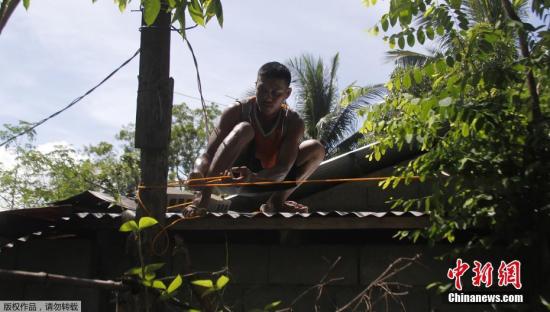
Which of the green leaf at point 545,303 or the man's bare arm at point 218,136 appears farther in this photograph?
the man's bare arm at point 218,136

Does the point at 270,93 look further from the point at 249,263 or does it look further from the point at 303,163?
the point at 249,263

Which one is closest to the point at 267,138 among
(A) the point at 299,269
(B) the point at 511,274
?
(A) the point at 299,269

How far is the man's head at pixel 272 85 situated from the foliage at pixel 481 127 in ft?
5.57

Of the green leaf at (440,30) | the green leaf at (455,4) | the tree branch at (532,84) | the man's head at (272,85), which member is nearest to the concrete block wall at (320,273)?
the man's head at (272,85)

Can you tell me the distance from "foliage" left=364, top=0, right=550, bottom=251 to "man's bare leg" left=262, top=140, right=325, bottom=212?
186cm

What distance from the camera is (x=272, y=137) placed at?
625cm

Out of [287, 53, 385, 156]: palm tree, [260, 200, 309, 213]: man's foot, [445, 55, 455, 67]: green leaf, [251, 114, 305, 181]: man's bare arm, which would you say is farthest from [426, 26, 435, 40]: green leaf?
[287, 53, 385, 156]: palm tree

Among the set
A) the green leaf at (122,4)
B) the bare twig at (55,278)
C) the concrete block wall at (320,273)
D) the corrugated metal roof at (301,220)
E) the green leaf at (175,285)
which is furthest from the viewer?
the concrete block wall at (320,273)

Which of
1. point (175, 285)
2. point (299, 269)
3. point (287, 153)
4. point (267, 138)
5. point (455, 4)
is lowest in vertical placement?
point (299, 269)

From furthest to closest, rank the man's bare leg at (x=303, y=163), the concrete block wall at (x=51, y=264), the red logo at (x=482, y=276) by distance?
the man's bare leg at (x=303, y=163) → the concrete block wall at (x=51, y=264) → the red logo at (x=482, y=276)

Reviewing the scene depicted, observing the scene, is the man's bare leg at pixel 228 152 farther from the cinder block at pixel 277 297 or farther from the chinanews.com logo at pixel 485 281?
the chinanews.com logo at pixel 485 281

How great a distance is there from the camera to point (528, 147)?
4.14 meters

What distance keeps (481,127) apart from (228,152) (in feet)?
7.67

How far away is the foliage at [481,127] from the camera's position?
4020 millimetres
